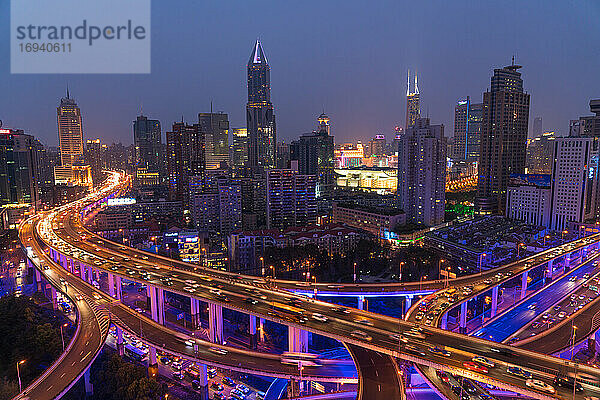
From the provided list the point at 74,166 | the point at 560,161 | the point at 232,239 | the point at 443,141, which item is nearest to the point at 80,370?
the point at 232,239

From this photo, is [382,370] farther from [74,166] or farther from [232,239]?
[74,166]

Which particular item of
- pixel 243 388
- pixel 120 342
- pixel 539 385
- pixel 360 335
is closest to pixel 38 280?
pixel 120 342

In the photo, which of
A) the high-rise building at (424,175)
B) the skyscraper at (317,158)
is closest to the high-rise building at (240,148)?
the skyscraper at (317,158)

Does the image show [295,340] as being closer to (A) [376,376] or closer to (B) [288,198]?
(A) [376,376]

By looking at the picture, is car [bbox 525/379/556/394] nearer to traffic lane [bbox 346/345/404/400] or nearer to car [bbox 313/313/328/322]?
traffic lane [bbox 346/345/404/400]

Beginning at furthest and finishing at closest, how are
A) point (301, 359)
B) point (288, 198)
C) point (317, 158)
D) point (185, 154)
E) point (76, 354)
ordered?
point (317, 158)
point (185, 154)
point (288, 198)
point (76, 354)
point (301, 359)

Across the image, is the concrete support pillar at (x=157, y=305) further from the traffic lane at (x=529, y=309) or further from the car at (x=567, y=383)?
the car at (x=567, y=383)
